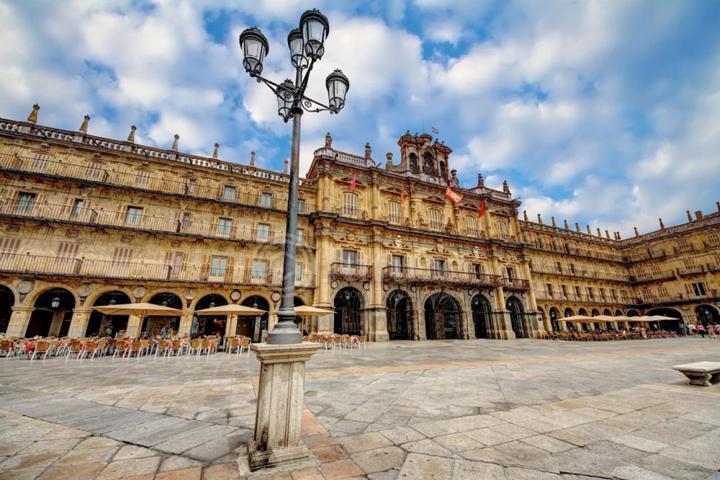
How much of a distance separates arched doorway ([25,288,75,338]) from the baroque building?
7 cm

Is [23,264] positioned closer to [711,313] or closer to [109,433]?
[109,433]

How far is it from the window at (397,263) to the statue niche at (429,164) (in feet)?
29.3

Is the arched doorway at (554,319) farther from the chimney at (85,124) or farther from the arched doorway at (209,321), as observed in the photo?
the chimney at (85,124)

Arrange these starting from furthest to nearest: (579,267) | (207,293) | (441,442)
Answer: (579,267) → (207,293) → (441,442)

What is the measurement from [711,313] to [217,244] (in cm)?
4654

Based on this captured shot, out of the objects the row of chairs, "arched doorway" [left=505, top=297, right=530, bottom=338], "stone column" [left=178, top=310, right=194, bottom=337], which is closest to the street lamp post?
the row of chairs

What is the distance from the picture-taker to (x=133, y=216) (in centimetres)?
1664

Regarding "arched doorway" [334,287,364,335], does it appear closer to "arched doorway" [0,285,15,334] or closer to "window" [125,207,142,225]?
"window" [125,207,142,225]

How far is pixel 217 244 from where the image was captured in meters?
17.5

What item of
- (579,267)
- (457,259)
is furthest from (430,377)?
(579,267)

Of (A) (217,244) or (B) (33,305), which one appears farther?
(A) (217,244)

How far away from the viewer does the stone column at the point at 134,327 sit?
1442cm

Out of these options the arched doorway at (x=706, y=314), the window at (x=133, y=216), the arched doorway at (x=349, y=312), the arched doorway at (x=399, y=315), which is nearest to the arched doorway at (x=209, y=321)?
the window at (x=133, y=216)

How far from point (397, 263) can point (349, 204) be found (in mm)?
5610
